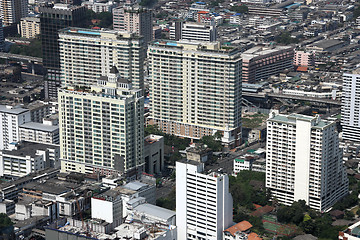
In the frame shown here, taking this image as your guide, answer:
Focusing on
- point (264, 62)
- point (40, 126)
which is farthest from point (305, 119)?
point (264, 62)

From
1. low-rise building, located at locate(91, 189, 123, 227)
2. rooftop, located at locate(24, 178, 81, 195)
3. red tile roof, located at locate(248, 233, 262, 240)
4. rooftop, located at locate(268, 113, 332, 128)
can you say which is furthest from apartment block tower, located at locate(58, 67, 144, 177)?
red tile roof, located at locate(248, 233, 262, 240)

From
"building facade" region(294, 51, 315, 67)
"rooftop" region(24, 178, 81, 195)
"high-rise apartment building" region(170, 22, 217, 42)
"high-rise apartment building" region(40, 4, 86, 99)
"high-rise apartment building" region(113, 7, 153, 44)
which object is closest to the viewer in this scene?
"rooftop" region(24, 178, 81, 195)

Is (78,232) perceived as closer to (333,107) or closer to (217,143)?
(217,143)

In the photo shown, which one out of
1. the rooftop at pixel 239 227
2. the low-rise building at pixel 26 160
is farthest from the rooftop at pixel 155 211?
the low-rise building at pixel 26 160

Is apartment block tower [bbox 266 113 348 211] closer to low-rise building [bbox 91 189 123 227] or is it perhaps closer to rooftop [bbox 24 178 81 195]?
low-rise building [bbox 91 189 123 227]

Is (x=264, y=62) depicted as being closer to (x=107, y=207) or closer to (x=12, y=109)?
(x=12, y=109)

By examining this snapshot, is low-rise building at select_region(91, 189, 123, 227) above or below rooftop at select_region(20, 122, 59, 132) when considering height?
below

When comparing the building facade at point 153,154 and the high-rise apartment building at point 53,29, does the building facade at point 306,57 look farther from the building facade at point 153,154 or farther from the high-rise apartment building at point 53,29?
the building facade at point 153,154

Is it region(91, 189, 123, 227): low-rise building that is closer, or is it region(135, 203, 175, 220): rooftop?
region(135, 203, 175, 220): rooftop
